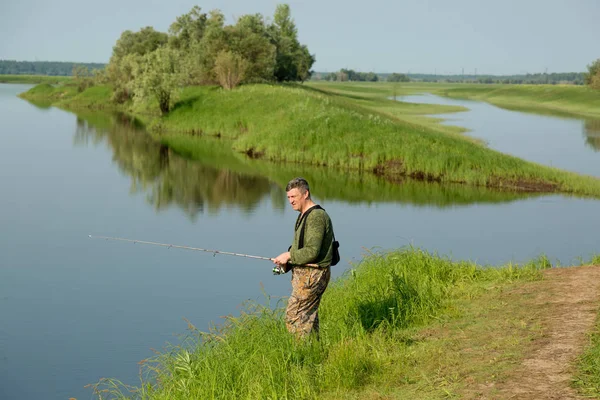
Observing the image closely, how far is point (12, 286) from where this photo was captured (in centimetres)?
1458

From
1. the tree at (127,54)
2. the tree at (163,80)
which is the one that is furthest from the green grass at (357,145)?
the tree at (127,54)

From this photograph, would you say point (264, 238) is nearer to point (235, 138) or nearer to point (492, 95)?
point (235, 138)

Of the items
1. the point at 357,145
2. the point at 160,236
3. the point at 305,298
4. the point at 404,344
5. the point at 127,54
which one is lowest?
the point at 160,236

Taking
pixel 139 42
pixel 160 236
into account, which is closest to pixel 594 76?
pixel 139 42

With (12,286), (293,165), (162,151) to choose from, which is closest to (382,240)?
(12,286)

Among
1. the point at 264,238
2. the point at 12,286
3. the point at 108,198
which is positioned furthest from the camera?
the point at 108,198

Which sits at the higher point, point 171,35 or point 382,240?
point 171,35

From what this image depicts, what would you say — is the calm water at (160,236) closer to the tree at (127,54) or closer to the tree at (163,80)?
the tree at (163,80)

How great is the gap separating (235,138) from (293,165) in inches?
393

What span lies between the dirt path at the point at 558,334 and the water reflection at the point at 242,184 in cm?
A: 1252

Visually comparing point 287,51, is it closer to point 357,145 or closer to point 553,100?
point 553,100

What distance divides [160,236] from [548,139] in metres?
32.0

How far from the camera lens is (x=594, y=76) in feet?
310

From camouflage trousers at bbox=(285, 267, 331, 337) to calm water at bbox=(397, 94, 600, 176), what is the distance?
2527 centimetres
